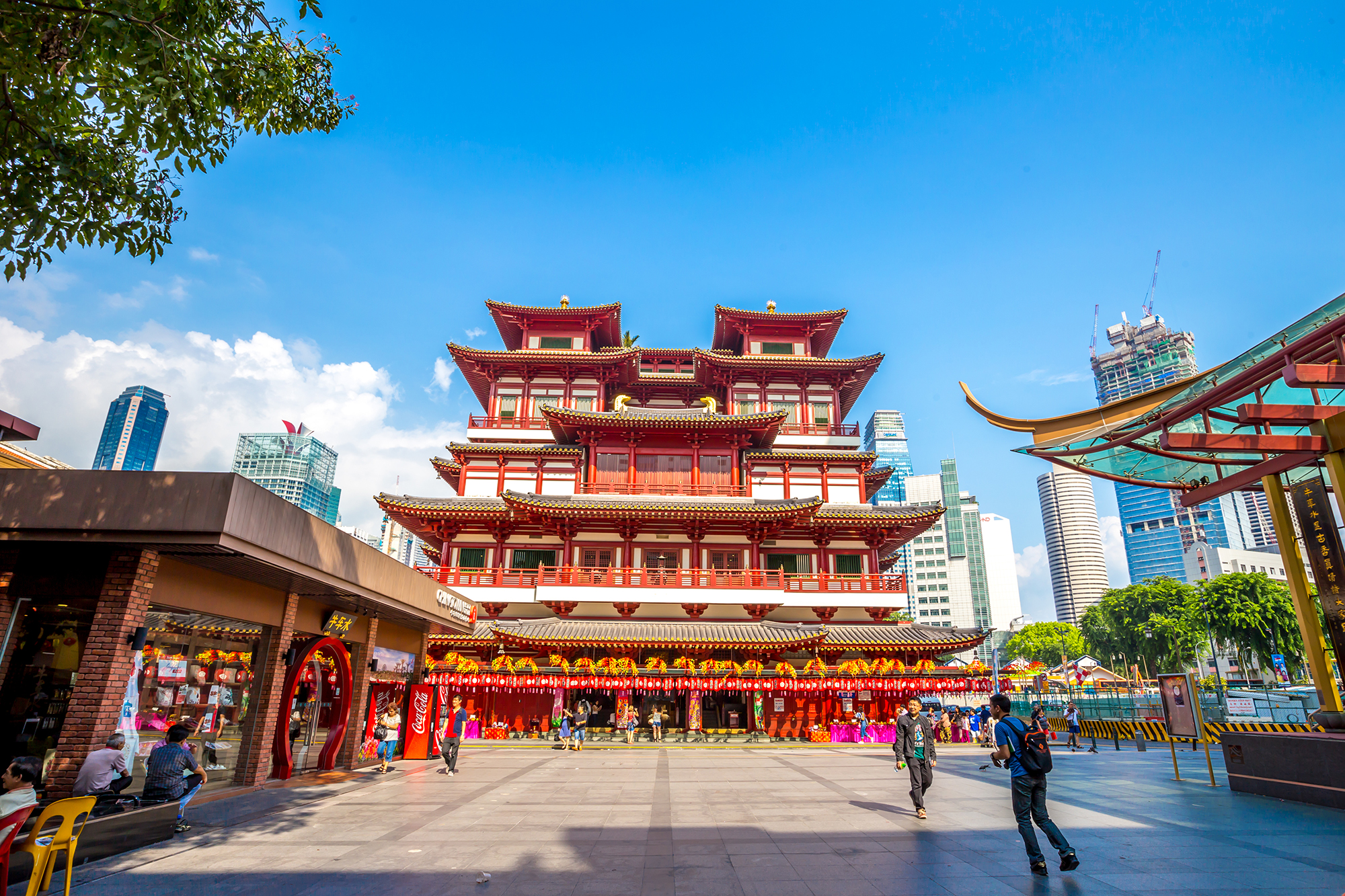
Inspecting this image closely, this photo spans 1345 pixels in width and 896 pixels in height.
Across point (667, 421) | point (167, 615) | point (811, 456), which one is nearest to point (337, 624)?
point (167, 615)

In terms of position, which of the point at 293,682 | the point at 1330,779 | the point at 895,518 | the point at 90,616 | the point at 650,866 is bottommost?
the point at 650,866

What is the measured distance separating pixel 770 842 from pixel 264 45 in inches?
456

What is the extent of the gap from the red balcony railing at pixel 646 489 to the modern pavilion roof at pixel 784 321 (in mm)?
11177

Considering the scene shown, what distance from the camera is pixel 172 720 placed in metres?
10.8

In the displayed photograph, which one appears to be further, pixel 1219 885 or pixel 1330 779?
pixel 1330 779

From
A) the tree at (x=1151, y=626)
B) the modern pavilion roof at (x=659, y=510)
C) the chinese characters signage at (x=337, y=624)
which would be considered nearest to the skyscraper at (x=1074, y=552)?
the tree at (x=1151, y=626)

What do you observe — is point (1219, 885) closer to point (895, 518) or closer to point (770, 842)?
point (770, 842)

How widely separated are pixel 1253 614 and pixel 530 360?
54342mm

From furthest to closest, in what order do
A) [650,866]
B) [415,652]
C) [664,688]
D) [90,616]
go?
[664,688], [415,652], [90,616], [650,866]

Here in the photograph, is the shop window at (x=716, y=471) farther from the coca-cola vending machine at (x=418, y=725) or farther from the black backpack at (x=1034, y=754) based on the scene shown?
the black backpack at (x=1034, y=754)

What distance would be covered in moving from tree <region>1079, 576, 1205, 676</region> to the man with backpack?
6558 centimetres

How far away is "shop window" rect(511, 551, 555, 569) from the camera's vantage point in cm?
3088

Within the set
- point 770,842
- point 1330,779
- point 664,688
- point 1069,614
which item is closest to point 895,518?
point 664,688

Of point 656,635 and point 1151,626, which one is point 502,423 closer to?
point 656,635
